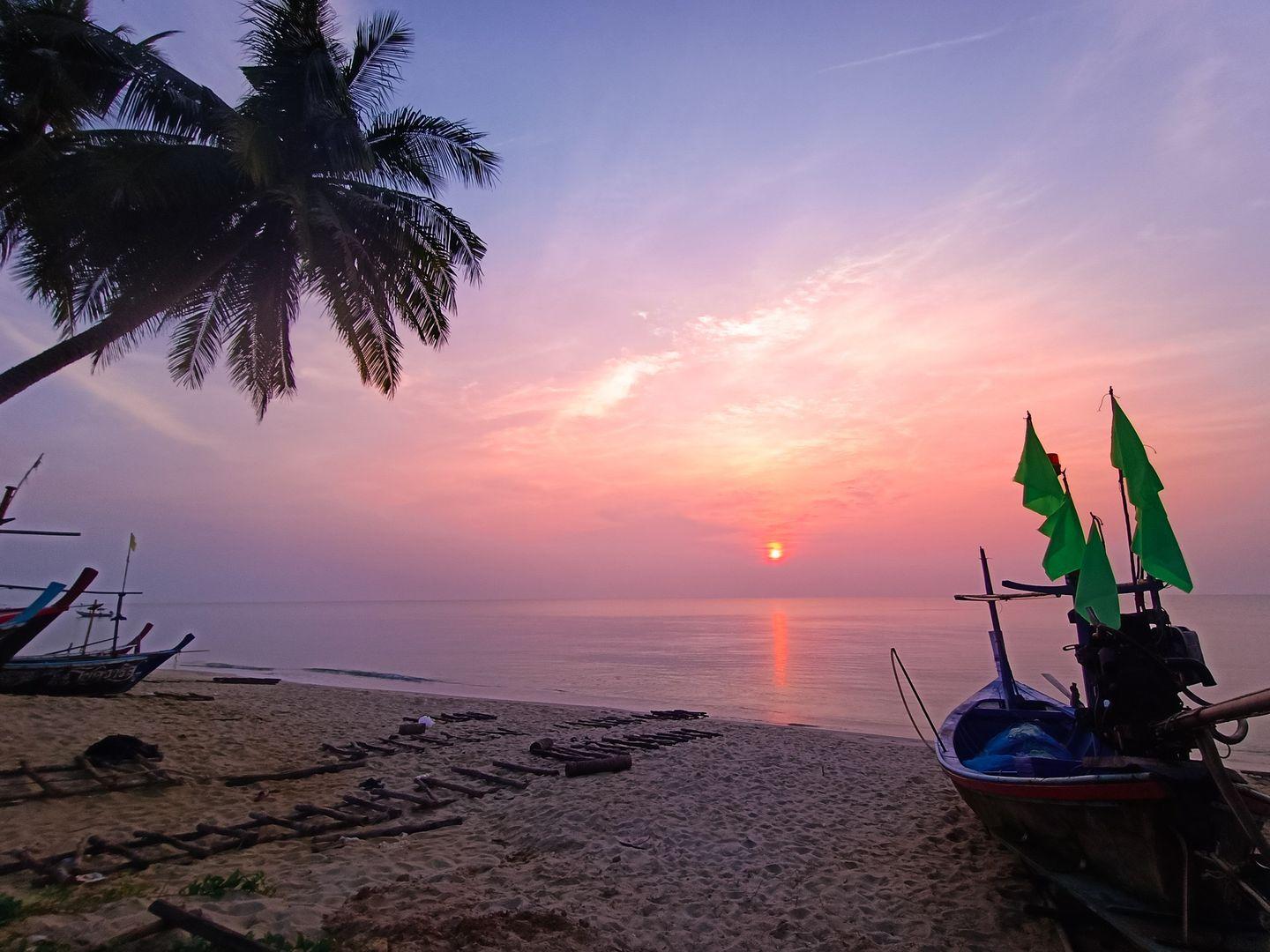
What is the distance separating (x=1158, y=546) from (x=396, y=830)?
308 inches

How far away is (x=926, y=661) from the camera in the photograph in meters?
40.6

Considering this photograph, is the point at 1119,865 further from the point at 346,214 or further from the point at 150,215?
the point at 150,215

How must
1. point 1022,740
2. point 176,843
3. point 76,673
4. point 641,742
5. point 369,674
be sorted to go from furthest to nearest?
point 369,674 → point 76,673 → point 641,742 → point 1022,740 → point 176,843

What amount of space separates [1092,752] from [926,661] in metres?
37.4

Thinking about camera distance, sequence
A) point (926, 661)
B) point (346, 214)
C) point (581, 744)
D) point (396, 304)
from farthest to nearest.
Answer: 1. point (926, 661)
2. point (581, 744)
3. point (396, 304)
4. point (346, 214)

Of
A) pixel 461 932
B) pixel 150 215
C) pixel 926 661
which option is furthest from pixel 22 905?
pixel 926 661

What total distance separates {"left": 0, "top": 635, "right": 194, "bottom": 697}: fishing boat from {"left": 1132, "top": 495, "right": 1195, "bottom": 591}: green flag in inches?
794

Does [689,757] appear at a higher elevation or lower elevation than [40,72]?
lower

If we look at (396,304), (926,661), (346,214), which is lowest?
(926,661)

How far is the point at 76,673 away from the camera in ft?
53.6

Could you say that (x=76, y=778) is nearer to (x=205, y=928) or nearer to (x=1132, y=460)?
(x=205, y=928)

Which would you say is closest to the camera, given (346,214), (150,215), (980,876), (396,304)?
(980,876)

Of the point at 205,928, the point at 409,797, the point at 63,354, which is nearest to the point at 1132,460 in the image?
the point at 205,928

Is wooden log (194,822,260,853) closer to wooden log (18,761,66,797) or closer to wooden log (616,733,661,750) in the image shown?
wooden log (18,761,66,797)
